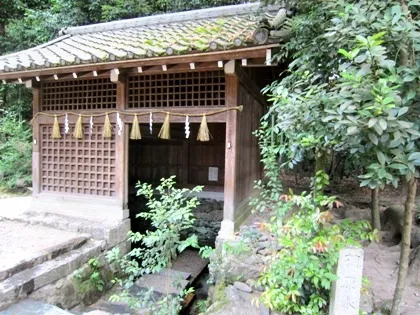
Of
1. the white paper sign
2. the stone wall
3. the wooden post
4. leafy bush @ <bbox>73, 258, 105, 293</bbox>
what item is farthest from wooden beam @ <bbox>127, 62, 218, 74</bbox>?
the stone wall

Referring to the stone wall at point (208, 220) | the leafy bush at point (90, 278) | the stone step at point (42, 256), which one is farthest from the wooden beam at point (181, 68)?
the stone wall at point (208, 220)

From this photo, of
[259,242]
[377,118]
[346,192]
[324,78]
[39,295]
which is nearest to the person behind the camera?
[377,118]

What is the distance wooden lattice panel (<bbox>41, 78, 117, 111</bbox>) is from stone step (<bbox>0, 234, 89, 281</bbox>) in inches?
101

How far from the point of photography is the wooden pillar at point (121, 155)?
562cm

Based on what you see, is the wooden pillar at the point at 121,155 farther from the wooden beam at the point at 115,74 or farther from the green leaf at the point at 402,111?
the green leaf at the point at 402,111

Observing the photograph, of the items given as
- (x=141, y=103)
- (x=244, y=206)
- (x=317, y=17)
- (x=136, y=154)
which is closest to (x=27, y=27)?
(x=136, y=154)

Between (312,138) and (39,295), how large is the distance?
13.3 ft

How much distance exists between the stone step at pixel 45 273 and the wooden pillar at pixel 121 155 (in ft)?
3.02

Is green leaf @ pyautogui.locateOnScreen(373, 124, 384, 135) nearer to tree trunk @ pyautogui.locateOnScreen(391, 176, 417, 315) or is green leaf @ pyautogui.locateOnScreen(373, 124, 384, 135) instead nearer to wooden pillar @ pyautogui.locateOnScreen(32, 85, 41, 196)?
tree trunk @ pyautogui.locateOnScreen(391, 176, 417, 315)

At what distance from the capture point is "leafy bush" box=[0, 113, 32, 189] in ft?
31.4

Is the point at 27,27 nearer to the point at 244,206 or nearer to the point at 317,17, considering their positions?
the point at 244,206

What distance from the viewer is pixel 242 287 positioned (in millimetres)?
3729

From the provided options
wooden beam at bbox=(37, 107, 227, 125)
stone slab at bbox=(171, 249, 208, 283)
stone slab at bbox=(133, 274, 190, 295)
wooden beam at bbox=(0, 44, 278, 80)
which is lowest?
stone slab at bbox=(171, 249, 208, 283)

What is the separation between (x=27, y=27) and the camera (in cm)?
1228
